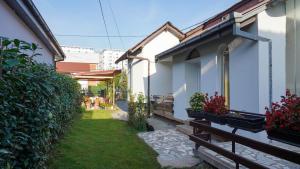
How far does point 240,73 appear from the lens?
7.30 m

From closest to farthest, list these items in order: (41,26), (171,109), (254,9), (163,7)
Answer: (254,9), (41,26), (171,109), (163,7)

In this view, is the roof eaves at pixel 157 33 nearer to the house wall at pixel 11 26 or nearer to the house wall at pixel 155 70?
the house wall at pixel 155 70

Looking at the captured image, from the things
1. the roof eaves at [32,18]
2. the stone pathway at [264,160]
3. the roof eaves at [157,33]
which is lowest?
the stone pathway at [264,160]

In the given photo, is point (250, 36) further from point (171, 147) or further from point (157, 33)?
point (157, 33)

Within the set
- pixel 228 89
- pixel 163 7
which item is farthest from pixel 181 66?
pixel 163 7

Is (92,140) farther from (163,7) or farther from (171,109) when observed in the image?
(163,7)

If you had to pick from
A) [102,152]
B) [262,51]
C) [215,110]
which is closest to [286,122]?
[215,110]

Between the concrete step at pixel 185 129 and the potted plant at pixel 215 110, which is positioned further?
the concrete step at pixel 185 129

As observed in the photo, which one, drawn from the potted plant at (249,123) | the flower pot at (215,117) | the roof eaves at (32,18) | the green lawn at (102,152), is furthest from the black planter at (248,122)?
the roof eaves at (32,18)

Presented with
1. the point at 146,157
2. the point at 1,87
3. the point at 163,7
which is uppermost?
the point at 163,7

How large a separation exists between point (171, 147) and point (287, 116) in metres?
4.75

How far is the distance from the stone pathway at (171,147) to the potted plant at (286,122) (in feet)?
9.41

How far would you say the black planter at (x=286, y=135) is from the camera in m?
2.99

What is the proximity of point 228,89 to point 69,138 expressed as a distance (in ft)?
17.0
